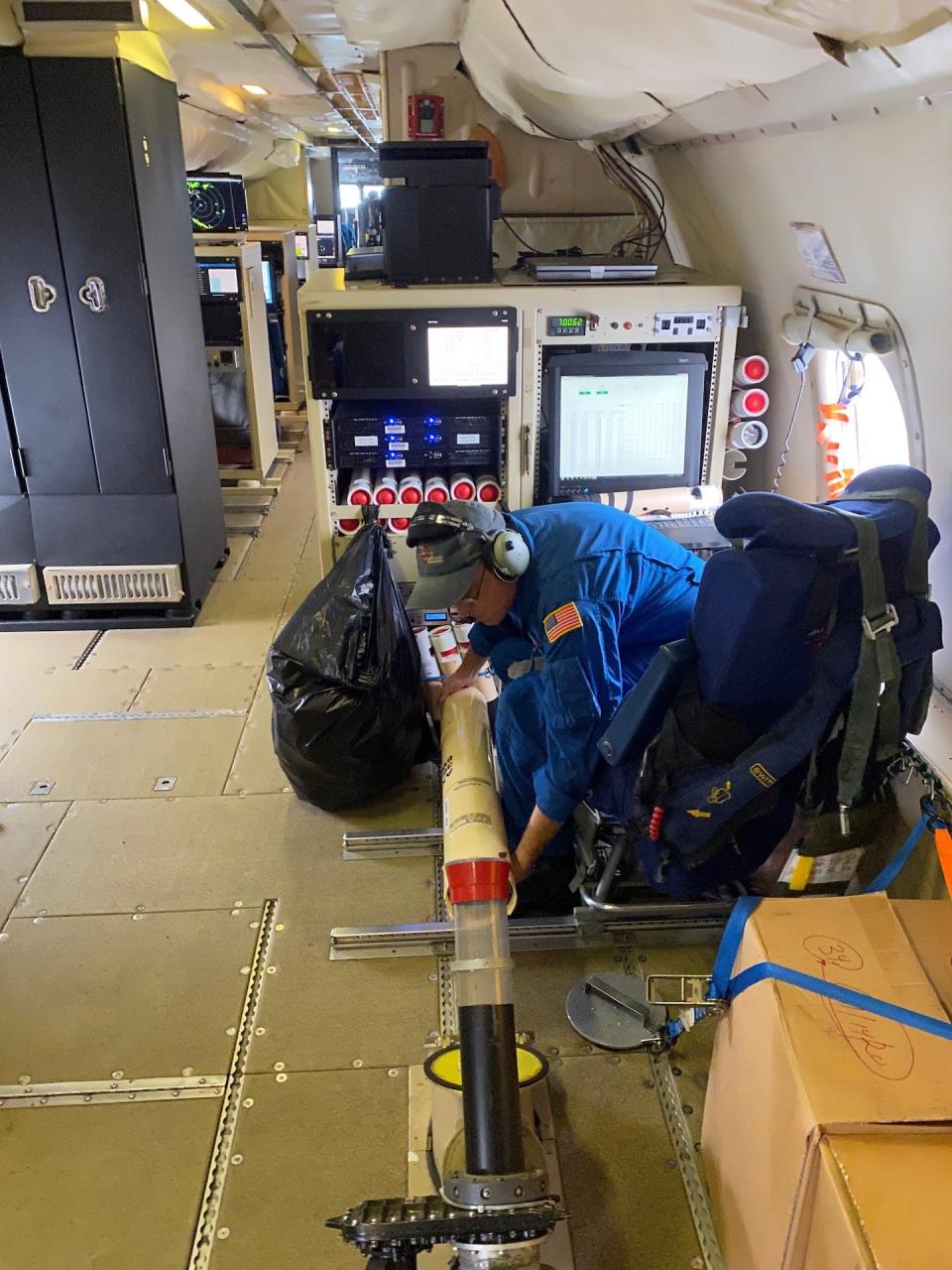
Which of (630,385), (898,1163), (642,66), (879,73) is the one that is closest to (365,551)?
(630,385)

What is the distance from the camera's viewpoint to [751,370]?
3234 millimetres

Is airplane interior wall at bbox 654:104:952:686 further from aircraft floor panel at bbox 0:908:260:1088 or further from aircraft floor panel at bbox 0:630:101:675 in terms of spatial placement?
aircraft floor panel at bbox 0:630:101:675

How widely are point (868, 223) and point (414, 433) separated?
5.61 ft

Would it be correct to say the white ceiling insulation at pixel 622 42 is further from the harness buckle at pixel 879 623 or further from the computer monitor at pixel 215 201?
the computer monitor at pixel 215 201

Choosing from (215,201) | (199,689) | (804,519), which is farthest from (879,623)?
(215,201)

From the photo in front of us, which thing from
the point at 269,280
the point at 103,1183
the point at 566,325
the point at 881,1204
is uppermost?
the point at 269,280

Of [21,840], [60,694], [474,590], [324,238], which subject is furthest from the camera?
[324,238]

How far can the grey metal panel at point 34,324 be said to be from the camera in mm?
3500

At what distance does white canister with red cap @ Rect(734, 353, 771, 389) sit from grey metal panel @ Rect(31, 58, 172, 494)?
2.39 m

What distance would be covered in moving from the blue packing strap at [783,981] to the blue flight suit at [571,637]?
528 millimetres

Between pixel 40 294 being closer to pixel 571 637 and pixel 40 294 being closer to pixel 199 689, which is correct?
pixel 199 689

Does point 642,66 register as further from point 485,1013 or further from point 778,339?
point 485,1013

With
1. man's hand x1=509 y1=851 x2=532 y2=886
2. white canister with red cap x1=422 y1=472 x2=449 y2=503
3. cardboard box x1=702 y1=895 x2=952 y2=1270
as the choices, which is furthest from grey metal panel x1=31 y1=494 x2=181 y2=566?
cardboard box x1=702 y1=895 x2=952 y2=1270

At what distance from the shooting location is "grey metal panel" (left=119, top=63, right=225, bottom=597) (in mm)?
3719
